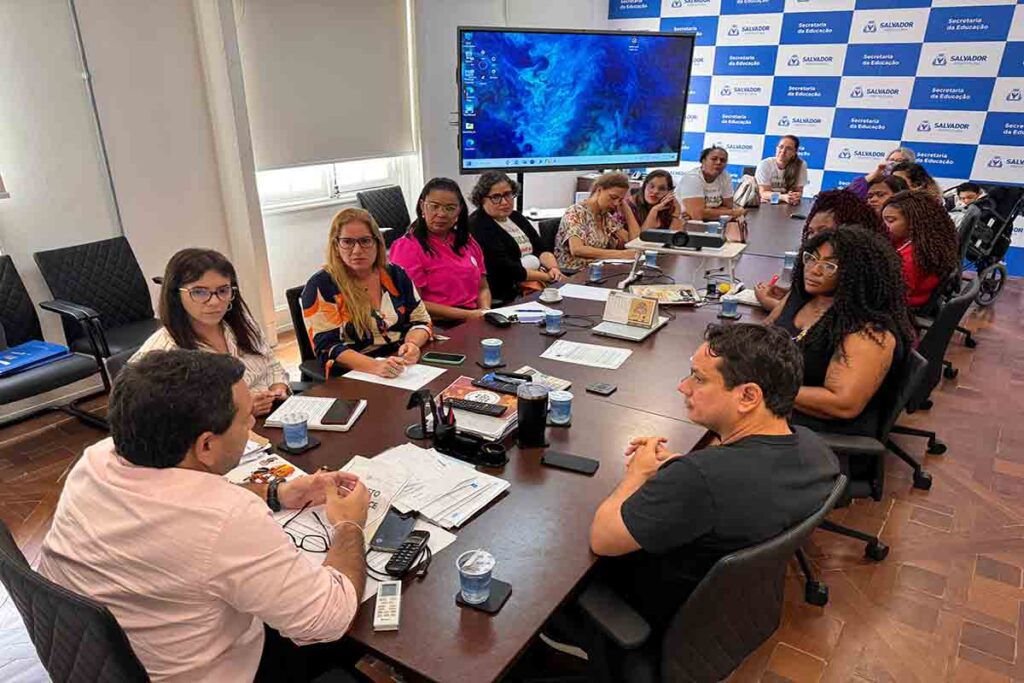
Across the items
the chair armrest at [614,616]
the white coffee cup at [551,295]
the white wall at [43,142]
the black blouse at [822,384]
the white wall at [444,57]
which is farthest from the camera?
the white wall at [444,57]

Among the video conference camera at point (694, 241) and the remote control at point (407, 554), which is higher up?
the video conference camera at point (694, 241)

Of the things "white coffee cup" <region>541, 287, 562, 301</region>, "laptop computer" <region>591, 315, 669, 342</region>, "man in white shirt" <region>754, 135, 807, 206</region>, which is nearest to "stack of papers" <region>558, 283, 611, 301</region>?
"white coffee cup" <region>541, 287, 562, 301</region>

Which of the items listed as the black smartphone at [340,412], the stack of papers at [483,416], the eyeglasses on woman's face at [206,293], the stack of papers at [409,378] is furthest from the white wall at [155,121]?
the stack of papers at [483,416]

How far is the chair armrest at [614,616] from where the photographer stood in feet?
4.32

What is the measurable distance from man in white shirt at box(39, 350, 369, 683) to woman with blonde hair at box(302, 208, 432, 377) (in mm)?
1240

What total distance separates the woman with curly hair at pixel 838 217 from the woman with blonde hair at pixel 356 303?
5.30 feet

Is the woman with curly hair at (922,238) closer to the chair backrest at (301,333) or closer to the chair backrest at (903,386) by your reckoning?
the chair backrest at (903,386)

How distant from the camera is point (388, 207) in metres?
5.01

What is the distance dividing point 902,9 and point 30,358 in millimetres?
7247

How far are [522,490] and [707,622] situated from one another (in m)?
0.54

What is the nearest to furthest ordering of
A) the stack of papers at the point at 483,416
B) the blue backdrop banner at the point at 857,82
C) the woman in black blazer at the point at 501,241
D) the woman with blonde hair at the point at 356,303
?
1. the stack of papers at the point at 483,416
2. the woman with blonde hair at the point at 356,303
3. the woman in black blazer at the point at 501,241
4. the blue backdrop banner at the point at 857,82

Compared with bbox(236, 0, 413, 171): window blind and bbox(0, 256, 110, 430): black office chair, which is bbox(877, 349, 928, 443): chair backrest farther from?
bbox(236, 0, 413, 171): window blind

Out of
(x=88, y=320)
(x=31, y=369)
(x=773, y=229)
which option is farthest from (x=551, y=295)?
(x=31, y=369)

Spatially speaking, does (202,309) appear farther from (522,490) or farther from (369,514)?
(522,490)
